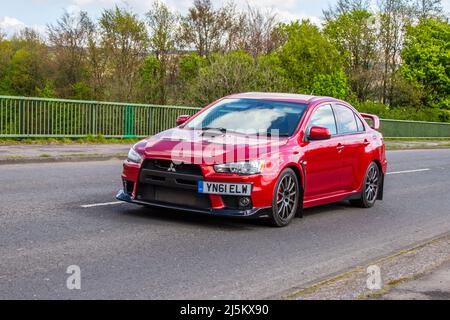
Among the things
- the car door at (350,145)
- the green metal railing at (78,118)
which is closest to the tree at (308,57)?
the green metal railing at (78,118)

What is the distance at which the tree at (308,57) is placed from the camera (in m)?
61.1

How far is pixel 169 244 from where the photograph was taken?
7.20 m

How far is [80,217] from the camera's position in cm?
846

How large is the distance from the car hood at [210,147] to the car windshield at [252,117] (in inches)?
11.7

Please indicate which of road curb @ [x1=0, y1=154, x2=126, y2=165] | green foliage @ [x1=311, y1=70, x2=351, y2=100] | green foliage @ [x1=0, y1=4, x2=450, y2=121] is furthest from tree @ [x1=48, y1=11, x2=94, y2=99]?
road curb @ [x1=0, y1=154, x2=126, y2=165]

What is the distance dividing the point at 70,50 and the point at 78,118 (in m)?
31.0

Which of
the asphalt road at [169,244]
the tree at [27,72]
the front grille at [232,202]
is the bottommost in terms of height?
the asphalt road at [169,244]

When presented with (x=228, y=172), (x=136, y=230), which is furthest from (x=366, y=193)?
(x=136, y=230)

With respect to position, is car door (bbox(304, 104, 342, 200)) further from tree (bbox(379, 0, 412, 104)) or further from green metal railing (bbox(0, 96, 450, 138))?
tree (bbox(379, 0, 412, 104))

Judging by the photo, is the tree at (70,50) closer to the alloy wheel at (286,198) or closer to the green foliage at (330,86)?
the green foliage at (330,86)

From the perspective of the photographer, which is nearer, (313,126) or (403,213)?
(313,126)

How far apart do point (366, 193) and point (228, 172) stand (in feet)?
12.1

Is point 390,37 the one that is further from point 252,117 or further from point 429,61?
point 252,117

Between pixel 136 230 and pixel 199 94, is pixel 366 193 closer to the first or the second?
pixel 136 230
